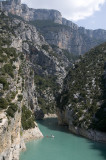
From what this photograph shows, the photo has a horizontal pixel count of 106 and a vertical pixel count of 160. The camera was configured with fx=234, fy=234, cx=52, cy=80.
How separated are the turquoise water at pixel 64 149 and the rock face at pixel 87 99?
138 inches

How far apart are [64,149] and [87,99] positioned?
1871 centimetres

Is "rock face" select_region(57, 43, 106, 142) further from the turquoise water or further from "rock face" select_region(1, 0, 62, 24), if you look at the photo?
"rock face" select_region(1, 0, 62, 24)

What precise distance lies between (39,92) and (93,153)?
54.4 m

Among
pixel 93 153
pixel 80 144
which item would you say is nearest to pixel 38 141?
pixel 80 144

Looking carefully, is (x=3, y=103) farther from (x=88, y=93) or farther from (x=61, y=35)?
(x=61, y=35)

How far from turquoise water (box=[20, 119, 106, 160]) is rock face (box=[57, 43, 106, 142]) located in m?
3.50

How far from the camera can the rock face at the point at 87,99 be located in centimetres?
4609

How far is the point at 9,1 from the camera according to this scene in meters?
140

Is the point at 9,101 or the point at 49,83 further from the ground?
the point at 49,83

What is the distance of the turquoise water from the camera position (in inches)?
1256

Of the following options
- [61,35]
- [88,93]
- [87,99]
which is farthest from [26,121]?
[61,35]

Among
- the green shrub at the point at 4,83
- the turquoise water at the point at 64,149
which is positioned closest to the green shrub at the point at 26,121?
the turquoise water at the point at 64,149

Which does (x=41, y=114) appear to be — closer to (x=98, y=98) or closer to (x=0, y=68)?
(x=98, y=98)

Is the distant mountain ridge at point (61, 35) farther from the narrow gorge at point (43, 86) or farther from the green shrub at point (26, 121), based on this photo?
the green shrub at point (26, 121)
